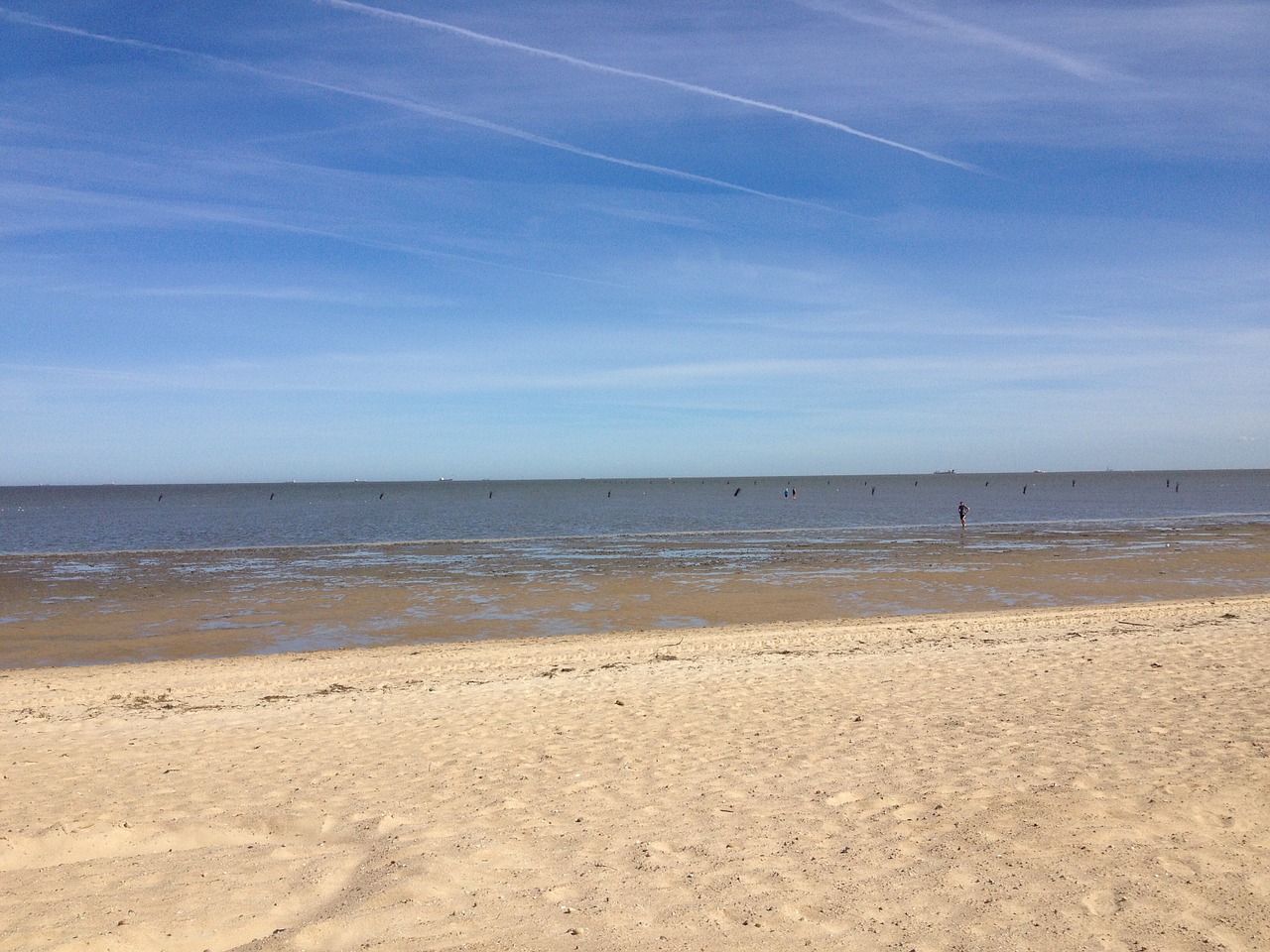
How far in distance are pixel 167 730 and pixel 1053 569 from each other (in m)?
30.3

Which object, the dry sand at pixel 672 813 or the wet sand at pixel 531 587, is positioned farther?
the wet sand at pixel 531 587

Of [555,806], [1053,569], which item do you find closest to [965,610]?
[1053,569]

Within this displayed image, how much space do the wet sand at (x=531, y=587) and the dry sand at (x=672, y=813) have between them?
916 cm

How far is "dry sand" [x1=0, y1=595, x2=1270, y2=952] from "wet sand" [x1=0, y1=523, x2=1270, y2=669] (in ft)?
30.1

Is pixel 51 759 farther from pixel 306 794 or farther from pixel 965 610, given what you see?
pixel 965 610

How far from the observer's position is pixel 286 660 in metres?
17.1

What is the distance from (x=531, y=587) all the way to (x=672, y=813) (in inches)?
885

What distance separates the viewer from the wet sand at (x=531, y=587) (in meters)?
21.2

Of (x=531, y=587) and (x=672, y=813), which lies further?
(x=531, y=587)

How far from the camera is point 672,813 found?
6.70m

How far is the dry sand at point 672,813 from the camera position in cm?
499

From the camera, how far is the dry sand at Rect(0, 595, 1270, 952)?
16.4 feet

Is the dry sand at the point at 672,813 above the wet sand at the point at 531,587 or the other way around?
above

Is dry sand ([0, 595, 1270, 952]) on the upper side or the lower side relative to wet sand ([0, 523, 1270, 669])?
upper
